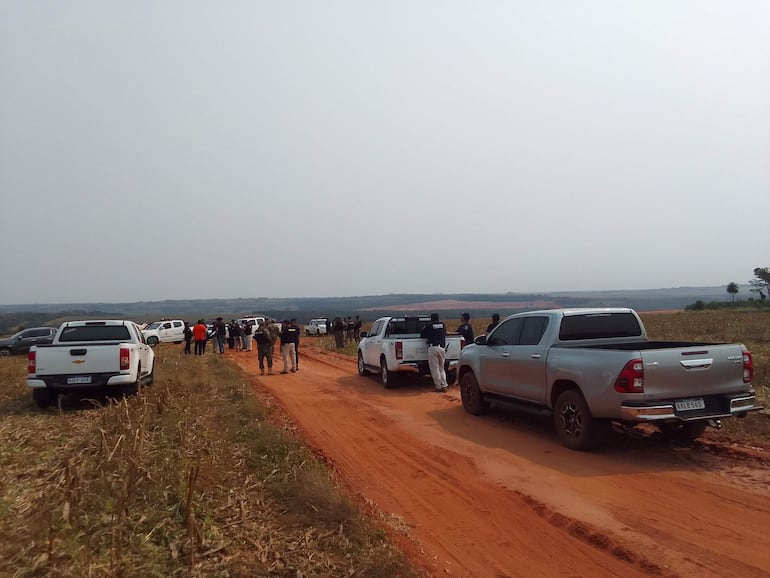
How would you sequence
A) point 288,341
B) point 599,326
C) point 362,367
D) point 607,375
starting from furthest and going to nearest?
point 288,341, point 362,367, point 599,326, point 607,375

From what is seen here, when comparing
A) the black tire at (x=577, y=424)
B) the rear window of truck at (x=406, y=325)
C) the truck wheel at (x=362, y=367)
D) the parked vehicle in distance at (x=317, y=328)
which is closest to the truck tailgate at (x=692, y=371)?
the black tire at (x=577, y=424)

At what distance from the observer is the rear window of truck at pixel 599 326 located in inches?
375

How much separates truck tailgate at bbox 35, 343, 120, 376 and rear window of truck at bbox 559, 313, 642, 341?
28.1ft

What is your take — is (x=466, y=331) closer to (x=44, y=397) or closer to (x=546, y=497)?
(x=546, y=497)

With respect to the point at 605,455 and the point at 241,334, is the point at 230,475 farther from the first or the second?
the point at 241,334

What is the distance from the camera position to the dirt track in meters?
5.10

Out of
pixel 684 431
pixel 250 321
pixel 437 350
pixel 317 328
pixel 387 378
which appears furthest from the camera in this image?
pixel 317 328

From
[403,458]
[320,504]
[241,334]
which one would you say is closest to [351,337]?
[241,334]

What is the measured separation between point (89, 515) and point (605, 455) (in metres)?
6.25

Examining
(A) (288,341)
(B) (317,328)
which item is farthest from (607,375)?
(B) (317,328)

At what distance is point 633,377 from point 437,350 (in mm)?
7249

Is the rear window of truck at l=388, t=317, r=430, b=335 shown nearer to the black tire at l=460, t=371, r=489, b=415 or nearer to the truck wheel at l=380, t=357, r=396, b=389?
the truck wheel at l=380, t=357, r=396, b=389

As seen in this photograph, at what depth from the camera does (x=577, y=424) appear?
8570mm

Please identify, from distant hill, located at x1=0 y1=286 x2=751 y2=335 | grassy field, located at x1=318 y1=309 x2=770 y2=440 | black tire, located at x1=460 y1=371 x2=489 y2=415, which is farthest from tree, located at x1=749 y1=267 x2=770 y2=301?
black tire, located at x1=460 y1=371 x2=489 y2=415
